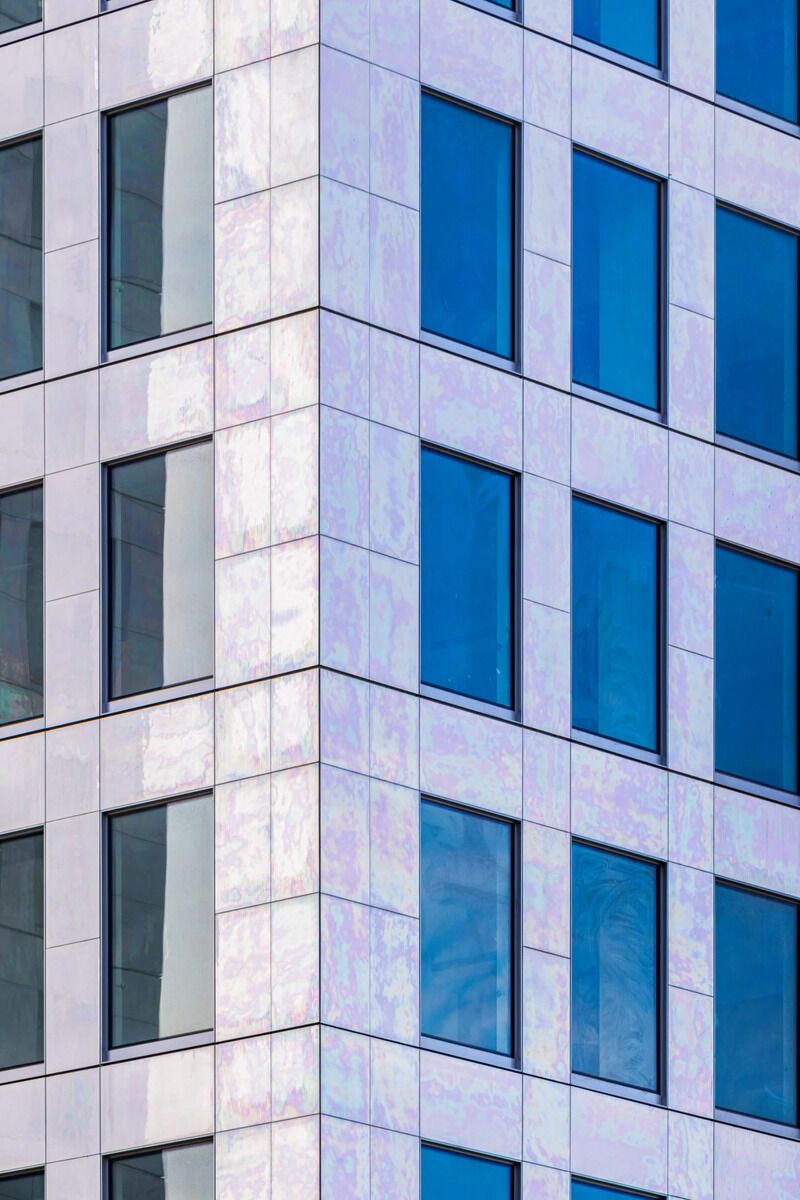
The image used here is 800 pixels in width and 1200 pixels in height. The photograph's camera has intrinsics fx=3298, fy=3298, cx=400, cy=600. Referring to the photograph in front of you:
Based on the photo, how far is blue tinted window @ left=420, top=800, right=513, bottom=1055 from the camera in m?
36.2

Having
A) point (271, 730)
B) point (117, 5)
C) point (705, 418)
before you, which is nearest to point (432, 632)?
point (271, 730)

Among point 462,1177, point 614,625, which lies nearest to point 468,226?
point 614,625

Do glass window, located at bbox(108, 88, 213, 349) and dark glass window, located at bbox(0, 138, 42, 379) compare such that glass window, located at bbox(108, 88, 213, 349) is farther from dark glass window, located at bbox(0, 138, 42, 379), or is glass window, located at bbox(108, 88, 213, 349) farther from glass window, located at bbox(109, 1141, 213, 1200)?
glass window, located at bbox(109, 1141, 213, 1200)

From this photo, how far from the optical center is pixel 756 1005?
131 ft

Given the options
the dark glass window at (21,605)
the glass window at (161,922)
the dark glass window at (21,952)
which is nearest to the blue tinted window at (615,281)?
the dark glass window at (21,605)

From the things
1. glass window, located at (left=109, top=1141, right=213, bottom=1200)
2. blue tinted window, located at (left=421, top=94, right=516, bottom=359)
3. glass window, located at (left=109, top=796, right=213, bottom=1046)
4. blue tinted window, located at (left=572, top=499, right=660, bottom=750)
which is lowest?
glass window, located at (left=109, top=1141, right=213, bottom=1200)

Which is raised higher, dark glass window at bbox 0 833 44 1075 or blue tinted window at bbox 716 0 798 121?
blue tinted window at bbox 716 0 798 121

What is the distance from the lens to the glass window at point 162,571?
3712 cm

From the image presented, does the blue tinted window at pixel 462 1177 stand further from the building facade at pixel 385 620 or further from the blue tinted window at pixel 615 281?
the blue tinted window at pixel 615 281

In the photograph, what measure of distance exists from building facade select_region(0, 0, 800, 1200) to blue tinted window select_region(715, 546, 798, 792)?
0.19 ft

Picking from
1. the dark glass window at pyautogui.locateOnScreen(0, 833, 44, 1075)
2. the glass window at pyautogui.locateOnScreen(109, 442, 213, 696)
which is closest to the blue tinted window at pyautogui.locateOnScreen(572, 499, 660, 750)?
the glass window at pyautogui.locateOnScreen(109, 442, 213, 696)

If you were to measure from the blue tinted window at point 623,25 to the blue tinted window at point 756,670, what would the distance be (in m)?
6.34

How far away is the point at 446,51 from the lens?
38531mm

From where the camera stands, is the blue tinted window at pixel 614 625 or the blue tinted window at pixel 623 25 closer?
the blue tinted window at pixel 614 625
